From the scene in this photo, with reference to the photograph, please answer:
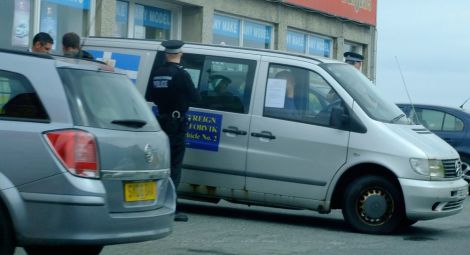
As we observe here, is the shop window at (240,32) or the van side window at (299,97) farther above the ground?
the shop window at (240,32)

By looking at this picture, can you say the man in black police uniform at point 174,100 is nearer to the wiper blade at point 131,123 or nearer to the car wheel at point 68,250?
the car wheel at point 68,250

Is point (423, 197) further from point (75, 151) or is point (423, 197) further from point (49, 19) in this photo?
point (49, 19)

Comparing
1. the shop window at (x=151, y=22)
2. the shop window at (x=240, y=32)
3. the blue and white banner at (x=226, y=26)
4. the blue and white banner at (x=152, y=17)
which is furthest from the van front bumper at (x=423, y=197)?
the blue and white banner at (x=226, y=26)

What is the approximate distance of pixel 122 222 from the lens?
23.0 feet

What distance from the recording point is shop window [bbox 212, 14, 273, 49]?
2097 cm

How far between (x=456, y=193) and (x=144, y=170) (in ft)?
15.8

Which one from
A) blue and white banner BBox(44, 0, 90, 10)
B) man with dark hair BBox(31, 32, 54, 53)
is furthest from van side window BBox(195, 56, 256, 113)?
blue and white banner BBox(44, 0, 90, 10)

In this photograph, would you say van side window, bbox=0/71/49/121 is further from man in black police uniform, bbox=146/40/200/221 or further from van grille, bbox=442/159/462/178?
van grille, bbox=442/159/462/178

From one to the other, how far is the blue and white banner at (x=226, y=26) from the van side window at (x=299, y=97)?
31.1ft

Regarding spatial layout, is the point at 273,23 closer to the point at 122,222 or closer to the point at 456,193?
the point at 456,193

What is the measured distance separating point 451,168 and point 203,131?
2859mm

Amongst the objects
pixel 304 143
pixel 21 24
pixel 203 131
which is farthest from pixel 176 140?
pixel 21 24

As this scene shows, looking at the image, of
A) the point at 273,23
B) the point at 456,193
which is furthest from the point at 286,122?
the point at 273,23

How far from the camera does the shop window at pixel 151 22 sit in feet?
61.1
